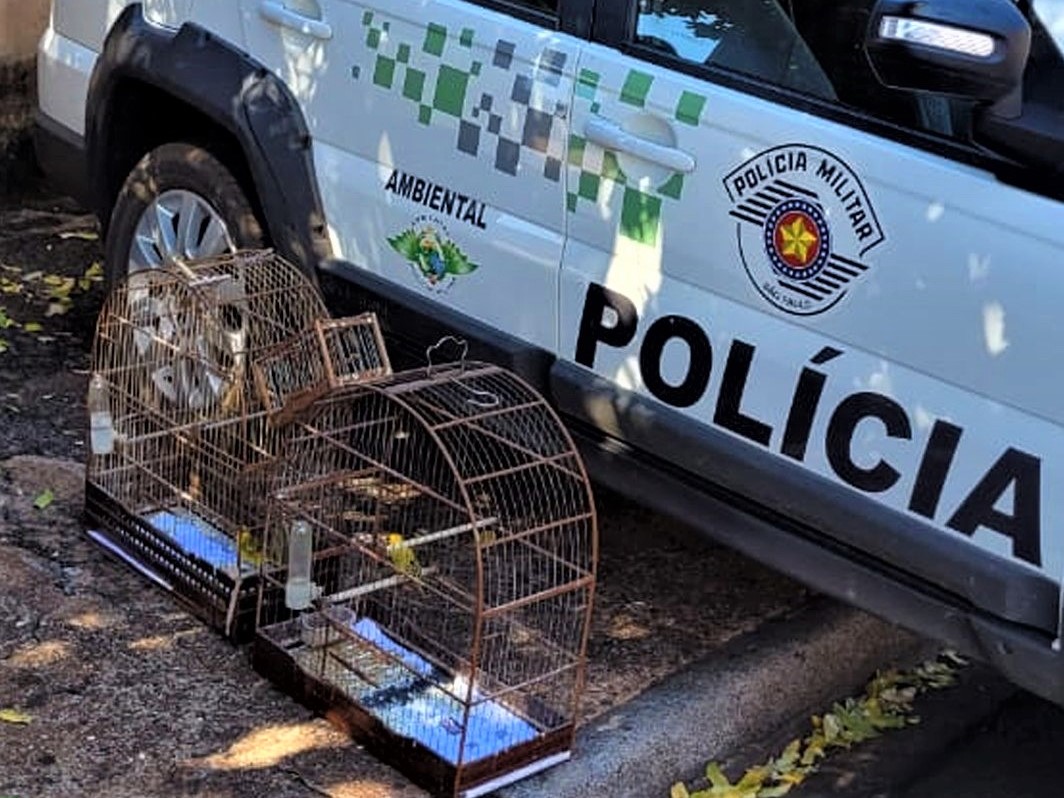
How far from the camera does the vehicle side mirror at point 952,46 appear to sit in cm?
314

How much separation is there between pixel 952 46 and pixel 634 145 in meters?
0.89

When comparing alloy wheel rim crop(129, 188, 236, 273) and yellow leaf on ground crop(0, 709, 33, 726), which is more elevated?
alloy wheel rim crop(129, 188, 236, 273)

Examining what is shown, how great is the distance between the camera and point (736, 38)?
388cm

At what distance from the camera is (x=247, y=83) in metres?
4.79

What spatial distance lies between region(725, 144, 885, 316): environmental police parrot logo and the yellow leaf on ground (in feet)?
5.81

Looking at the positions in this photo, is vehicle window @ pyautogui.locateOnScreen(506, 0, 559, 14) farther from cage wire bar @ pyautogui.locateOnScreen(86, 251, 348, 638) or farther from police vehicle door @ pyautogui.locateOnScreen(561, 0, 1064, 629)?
cage wire bar @ pyautogui.locateOnScreen(86, 251, 348, 638)

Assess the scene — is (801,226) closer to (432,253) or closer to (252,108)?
(432,253)

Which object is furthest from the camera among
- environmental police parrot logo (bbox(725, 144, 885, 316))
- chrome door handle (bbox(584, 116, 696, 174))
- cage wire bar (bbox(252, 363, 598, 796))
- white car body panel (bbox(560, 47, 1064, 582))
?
chrome door handle (bbox(584, 116, 696, 174))

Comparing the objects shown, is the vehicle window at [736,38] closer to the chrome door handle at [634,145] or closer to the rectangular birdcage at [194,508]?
the chrome door handle at [634,145]

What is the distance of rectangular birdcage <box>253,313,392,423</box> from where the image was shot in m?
3.87

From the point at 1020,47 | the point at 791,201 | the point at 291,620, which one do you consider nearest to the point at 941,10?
the point at 1020,47

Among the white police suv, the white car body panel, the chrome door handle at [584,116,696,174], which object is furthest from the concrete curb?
the chrome door handle at [584,116,696,174]

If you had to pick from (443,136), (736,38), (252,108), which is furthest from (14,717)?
(736,38)

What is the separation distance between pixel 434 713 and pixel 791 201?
4.26ft
